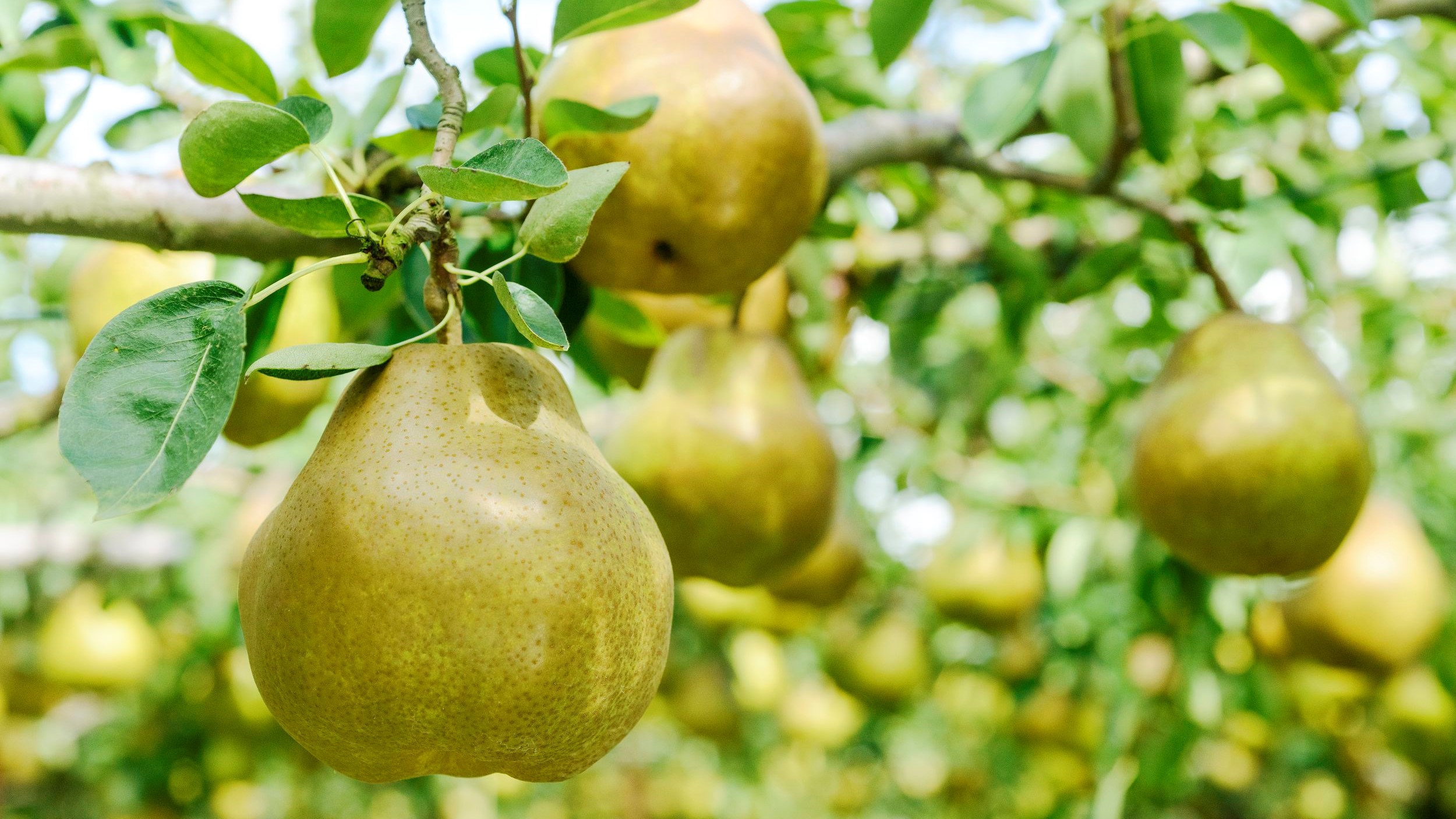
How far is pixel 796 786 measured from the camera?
26.0 ft

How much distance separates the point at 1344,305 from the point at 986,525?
3.40ft

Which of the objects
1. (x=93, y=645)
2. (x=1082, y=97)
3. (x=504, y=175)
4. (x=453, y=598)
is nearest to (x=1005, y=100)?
(x=1082, y=97)

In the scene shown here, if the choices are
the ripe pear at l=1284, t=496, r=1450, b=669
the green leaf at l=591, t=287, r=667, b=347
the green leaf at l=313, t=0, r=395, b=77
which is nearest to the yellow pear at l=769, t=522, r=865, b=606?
the ripe pear at l=1284, t=496, r=1450, b=669

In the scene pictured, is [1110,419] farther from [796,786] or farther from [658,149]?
[796,786]

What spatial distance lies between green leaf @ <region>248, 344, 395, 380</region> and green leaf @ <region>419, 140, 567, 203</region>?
102mm

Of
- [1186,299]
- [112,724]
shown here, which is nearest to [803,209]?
[1186,299]

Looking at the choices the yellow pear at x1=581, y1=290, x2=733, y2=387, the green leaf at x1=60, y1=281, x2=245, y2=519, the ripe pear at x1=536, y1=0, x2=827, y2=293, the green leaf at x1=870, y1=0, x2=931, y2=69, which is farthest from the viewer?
the yellow pear at x1=581, y1=290, x2=733, y2=387

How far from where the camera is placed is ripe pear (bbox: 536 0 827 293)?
809 millimetres

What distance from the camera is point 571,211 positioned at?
562 millimetres

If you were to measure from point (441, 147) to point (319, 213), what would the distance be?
0.08m

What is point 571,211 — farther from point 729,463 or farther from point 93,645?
point 93,645

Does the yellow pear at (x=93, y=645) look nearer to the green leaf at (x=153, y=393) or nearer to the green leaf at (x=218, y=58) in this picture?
the green leaf at (x=218, y=58)

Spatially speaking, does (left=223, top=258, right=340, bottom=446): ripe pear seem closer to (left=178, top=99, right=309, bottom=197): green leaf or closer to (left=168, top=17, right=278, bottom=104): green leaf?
(left=168, top=17, right=278, bottom=104): green leaf

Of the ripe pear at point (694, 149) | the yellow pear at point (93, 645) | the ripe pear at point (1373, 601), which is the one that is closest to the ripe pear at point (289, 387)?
the ripe pear at point (694, 149)
